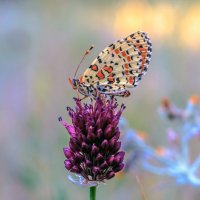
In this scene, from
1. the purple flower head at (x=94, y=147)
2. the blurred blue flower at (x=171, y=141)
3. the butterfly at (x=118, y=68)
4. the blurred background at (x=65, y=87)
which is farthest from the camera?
the blurred background at (x=65, y=87)

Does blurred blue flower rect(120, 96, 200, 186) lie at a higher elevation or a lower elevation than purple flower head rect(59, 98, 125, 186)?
lower

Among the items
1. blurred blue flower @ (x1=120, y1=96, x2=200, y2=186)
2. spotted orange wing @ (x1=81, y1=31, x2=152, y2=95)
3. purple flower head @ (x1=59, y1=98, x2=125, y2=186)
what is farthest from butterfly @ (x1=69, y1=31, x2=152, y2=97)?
blurred blue flower @ (x1=120, y1=96, x2=200, y2=186)

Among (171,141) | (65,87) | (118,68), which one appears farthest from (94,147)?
(65,87)

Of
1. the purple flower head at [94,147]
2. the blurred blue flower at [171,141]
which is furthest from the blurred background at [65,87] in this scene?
the purple flower head at [94,147]

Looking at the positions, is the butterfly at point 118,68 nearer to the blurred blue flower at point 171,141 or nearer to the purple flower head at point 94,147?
the purple flower head at point 94,147

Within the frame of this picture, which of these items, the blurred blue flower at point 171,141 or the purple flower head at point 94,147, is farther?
the blurred blue flower at point 171,141

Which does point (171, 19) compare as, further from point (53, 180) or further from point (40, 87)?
point (53, 180)

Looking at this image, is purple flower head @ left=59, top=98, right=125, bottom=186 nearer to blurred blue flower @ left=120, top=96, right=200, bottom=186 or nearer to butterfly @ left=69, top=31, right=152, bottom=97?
butterfly @ left=69, top=31, right=152, bottom=97

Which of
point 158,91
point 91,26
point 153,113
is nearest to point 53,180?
point 153,113
